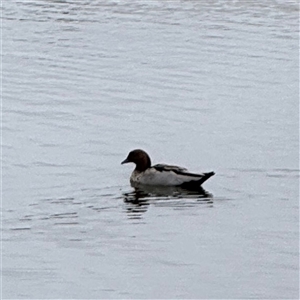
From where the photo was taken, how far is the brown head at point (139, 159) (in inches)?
762

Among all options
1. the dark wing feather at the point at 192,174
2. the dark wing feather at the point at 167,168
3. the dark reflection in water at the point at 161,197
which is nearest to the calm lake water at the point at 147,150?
the dark reflection in water at the point at 161,197

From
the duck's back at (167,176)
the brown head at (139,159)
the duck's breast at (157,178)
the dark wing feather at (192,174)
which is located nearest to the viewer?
the dark wing feather at (192,174)

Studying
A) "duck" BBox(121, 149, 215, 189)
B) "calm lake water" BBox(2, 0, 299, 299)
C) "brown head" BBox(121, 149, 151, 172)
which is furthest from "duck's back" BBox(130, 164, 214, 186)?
"calm lake water" BBox(2, 0, 299, 299)

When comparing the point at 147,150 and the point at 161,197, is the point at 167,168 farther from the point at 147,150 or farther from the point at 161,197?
the point at 147,150

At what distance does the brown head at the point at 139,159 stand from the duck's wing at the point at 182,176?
0.47 metres

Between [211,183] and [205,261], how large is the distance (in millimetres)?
4497

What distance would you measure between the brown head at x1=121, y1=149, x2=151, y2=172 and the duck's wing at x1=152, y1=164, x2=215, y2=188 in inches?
18.7

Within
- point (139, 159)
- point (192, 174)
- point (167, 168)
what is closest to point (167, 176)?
point (167, 168)

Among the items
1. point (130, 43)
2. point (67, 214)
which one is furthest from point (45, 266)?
point (130, 43)

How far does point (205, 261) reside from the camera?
1455 centimetres

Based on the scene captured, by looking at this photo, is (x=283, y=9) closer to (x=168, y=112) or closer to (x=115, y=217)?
(x=168, y=112)

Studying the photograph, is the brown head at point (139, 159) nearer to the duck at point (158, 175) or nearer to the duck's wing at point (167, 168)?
the duck at point (158, 175)

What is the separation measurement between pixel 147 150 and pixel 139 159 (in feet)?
4.60

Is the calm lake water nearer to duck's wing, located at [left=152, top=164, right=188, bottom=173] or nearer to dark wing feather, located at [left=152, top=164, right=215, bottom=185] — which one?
dark wing feather, located at [left=152, top=164, right=215, bottom=185]
